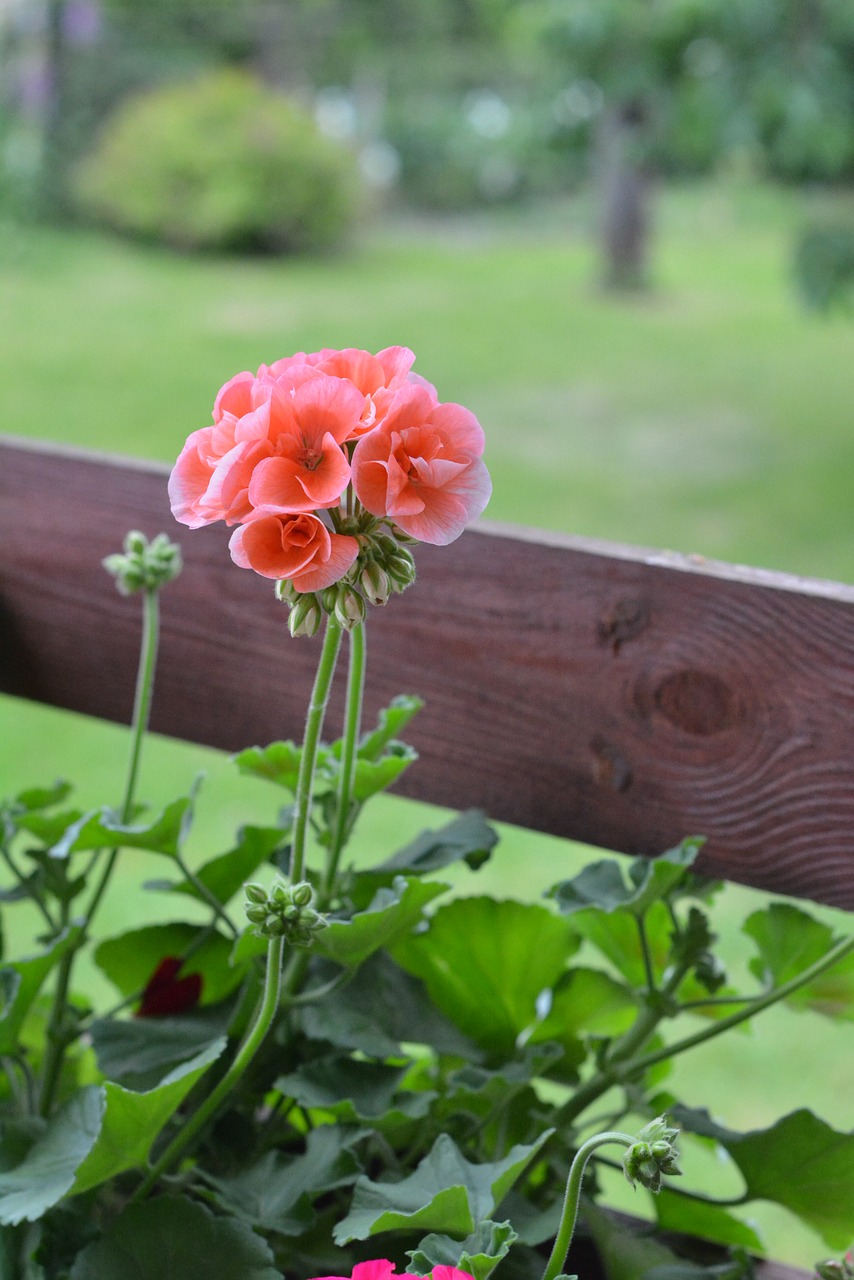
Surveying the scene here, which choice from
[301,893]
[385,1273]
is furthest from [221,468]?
[385,1273]

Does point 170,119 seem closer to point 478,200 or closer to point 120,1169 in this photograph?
point 478,200

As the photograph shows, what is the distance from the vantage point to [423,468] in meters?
0.35

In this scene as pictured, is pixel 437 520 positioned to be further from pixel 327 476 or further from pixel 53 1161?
pixel 53 1161

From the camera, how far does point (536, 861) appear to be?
2.10 metres

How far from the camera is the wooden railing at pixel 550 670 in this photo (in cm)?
50

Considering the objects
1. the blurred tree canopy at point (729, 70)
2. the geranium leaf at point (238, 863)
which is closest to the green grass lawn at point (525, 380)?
the blurred tree canopy at point (729, 70)

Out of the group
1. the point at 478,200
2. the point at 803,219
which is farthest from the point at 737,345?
the point at 478,200

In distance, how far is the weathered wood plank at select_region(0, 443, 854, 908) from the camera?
1.65 feet

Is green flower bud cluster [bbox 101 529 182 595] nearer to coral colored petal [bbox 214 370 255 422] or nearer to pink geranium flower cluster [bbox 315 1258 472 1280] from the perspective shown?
coral colored petal [bbox 214 370 255 422]

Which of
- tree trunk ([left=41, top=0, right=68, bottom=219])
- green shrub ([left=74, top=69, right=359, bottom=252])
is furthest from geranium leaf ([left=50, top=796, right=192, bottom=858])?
tree trunk ([left=41, top=0, right=68, bottom=219])

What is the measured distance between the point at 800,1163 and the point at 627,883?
11 centimetres

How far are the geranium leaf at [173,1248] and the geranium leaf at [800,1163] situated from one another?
0.16m

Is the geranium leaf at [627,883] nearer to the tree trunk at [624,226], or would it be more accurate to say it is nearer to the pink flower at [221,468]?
the pink flower at [221,468]

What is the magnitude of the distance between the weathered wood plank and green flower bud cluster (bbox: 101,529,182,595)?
4.0 inches
